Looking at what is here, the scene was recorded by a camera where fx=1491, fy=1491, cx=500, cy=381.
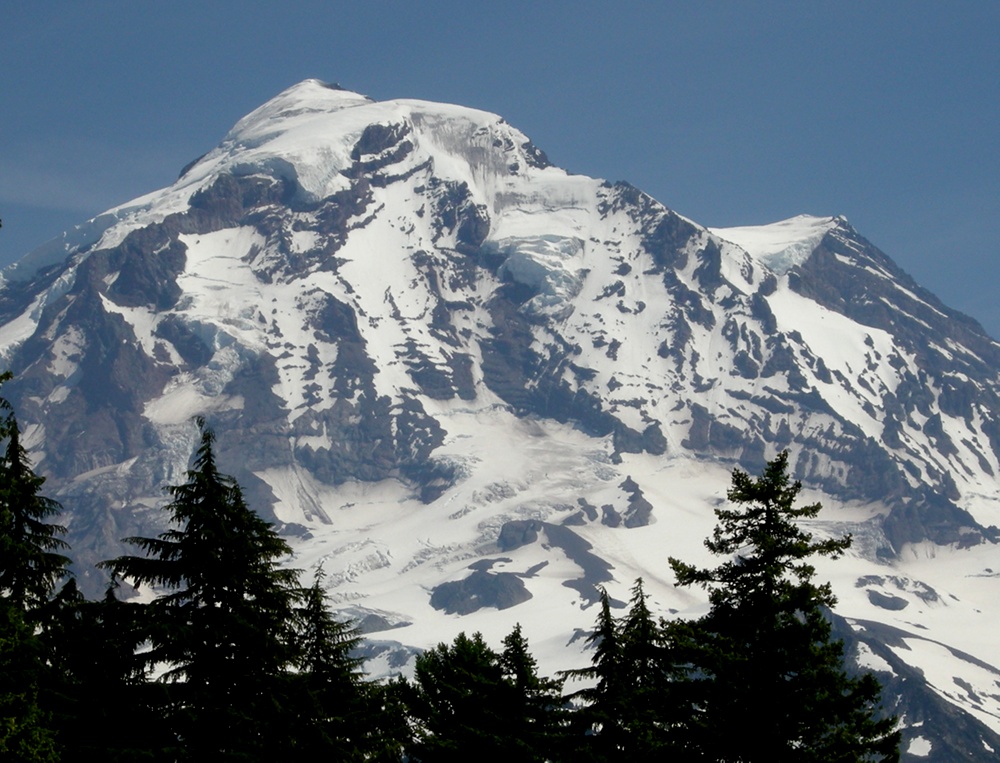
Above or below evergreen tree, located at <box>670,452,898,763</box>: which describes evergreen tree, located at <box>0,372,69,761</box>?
above

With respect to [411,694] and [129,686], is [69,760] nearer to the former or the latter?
[129,686]

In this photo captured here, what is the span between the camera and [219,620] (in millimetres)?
30438

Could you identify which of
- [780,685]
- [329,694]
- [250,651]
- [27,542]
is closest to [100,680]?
[250,651]

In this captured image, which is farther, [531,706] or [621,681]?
[621,681]

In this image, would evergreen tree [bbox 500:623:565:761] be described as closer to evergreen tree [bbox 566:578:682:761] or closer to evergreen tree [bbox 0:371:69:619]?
evergreen tree [bbox 566:578:682:761]

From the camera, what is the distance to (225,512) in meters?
31.1

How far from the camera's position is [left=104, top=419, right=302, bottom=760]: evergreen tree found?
2991 cm

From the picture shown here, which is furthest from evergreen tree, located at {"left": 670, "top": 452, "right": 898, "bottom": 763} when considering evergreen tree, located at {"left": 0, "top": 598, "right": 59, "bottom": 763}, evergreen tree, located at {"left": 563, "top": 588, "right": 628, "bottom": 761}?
evergreen tree, located at {"left": 0, "top": 598, "right": 59, "bottom": 763}

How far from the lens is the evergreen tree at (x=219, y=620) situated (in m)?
29.9

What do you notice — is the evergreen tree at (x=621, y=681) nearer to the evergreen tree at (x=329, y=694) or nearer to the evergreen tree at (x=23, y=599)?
the evergreen tree at (x=329, y=694)

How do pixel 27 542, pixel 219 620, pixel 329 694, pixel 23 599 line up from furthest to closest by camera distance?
1. pixel 329 694
2. pixel 27 542
3. pixel 23 599
4. pixel 219 620

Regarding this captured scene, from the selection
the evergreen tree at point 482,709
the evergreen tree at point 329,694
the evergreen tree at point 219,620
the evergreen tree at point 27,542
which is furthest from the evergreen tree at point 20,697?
the evergreen tree at point 482,709

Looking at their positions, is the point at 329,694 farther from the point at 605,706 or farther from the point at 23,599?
the point at 605,706

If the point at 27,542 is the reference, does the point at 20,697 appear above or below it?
below
